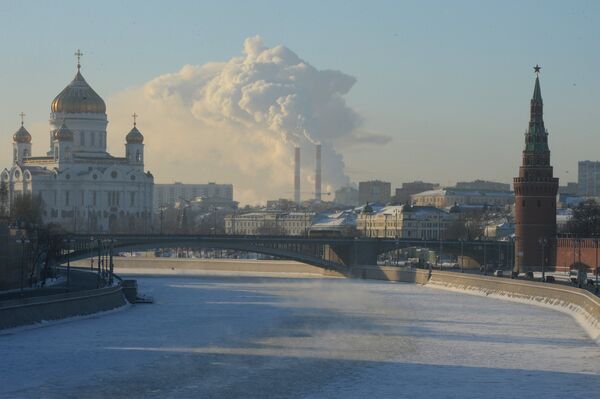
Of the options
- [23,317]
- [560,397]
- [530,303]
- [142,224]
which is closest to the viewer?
[560,397]

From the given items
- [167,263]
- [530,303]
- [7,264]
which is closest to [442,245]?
[167,263]

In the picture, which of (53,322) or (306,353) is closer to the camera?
(306,353)

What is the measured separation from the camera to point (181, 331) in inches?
2817

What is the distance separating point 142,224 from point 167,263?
41610 mm

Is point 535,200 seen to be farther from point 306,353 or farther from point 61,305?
point 306,353

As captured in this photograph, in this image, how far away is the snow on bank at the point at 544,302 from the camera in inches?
2833

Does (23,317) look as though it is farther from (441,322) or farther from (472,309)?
(472,309)

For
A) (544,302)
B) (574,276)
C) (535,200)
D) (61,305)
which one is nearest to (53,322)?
(61,305)

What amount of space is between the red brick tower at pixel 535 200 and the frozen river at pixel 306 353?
34589mm

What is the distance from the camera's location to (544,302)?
8962 centimetres

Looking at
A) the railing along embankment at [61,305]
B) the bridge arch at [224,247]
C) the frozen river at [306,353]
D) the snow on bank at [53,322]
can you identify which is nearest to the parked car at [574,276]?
the frozen river at [306,353]

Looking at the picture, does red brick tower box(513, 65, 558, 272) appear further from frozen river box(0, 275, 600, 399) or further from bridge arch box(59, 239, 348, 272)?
frozen river box(0, 275, 600, 399)

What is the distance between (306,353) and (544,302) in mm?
29827

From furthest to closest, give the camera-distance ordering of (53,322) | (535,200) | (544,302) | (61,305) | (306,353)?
(535,200) < (544,302) < (61,305) < (53,322) < (306,353)
